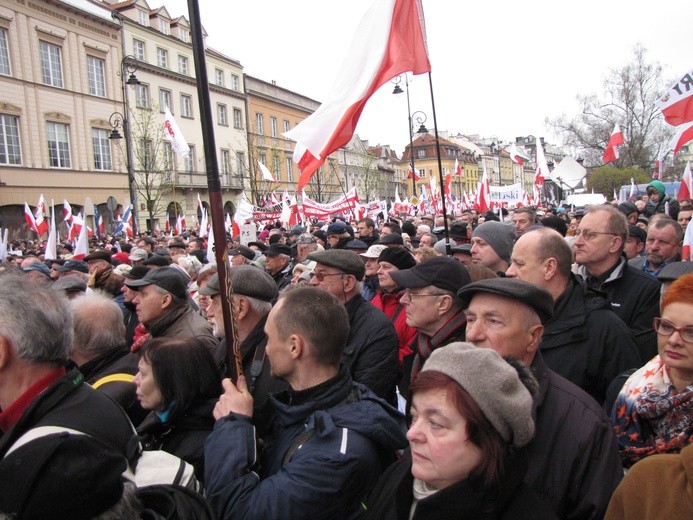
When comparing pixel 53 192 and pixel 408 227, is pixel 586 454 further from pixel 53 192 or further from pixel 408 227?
pixel 53 192

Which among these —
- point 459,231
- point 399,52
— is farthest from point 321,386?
point 459,231

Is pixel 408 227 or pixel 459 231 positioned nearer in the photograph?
pixel 459 231

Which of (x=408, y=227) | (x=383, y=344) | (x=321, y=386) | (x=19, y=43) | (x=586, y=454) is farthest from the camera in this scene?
(x=19, y=43)

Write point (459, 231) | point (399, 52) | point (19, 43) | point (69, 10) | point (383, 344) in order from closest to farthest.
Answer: point (383, 344)
point (399, 52)
point (459, 231)
point (19, 43)
point (69, 10)

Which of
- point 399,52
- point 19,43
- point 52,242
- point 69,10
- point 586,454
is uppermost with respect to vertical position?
point 69,10

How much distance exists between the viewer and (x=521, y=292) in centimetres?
242

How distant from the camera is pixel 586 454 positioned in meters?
2.01

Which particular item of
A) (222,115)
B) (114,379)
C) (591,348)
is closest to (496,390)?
(591,348)

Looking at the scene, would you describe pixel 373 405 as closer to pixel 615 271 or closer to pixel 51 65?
pixel 615 271

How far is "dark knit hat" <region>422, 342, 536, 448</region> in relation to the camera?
171cm

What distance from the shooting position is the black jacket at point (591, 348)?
2.84 metres

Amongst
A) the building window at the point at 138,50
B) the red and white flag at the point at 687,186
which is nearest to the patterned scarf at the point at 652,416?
the red and white flag at the point at 687,186

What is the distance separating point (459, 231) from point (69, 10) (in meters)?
33.1

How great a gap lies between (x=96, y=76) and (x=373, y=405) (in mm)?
38821
